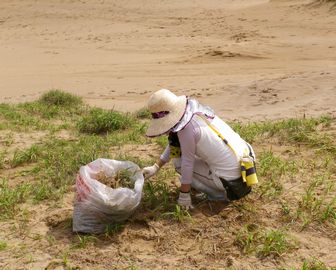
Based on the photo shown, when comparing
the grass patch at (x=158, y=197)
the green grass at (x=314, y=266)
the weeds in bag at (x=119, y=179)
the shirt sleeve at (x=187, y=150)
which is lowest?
the green grass at (x=314, y=266)

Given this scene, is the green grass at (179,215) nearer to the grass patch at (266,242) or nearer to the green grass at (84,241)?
the grass patch at (266,242)

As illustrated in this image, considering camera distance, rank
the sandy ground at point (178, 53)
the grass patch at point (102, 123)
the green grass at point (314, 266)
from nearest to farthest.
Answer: the green grass at point (314, 266), the grass patch at point (102, 123), the sandy ground at point (178, 53)

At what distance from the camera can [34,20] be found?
14859mm

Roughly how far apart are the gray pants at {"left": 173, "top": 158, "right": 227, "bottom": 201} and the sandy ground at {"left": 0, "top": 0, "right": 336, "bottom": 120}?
2.44 meters

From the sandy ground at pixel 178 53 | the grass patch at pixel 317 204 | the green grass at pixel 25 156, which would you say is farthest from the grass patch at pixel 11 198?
the sandy ground at pixel 178 53

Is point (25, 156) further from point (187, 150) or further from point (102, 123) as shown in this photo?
point (187, 150)

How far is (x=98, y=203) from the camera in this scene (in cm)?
304

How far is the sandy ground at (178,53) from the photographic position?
6688 millimetres

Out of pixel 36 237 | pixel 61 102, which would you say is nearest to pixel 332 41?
pixel 61 102

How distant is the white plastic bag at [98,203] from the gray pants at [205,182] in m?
0.37

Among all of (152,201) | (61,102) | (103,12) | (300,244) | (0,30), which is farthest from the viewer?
(103,12)

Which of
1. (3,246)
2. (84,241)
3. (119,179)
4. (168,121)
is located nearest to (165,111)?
(168,121)

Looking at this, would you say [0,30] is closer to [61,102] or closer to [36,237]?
[61,102]

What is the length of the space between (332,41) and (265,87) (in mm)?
4134
